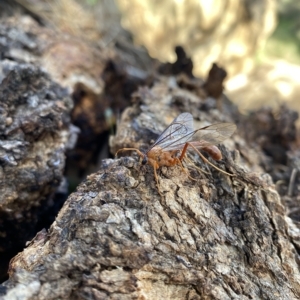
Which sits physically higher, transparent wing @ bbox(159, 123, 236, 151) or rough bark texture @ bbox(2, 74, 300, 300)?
transparent wing @ bbox(159, 123, 236, 151)

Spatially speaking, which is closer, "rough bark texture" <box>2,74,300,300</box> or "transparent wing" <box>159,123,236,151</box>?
"rough bark texture" <box>2,74,300,300</box>

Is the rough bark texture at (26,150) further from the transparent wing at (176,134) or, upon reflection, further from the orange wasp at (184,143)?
the transparent wing at (176,134)

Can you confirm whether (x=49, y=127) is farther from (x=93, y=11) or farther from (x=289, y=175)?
(x=93, y=11)

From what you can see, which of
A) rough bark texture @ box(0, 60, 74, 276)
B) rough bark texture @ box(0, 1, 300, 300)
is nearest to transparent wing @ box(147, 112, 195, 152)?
rough bark texture @ box(0, 1, 300, 300)

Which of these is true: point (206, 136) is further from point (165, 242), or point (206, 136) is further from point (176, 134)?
point (165, 242)

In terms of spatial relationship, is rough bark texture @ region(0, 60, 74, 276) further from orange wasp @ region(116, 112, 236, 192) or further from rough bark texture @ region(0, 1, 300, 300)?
orange wasp @ region(116, 112, 236, 192)

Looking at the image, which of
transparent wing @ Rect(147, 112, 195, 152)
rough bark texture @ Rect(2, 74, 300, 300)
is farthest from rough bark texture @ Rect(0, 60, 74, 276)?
transparent wing @ Rect(147, 112, 195, 152)
